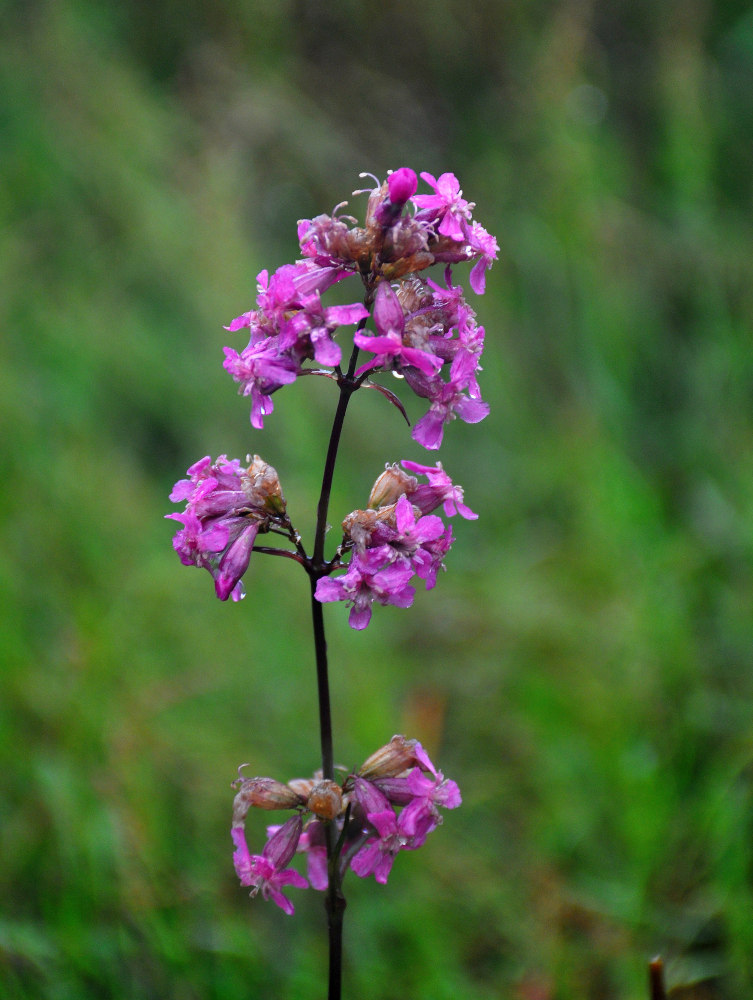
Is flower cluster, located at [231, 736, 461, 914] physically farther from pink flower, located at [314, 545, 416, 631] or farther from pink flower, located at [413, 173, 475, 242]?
pink flower, located at [413, 173, 475, 242]

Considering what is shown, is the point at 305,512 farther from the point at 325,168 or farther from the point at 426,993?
the point at 325,168

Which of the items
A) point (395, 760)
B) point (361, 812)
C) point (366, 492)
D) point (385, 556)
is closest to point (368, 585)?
point (385, 556)

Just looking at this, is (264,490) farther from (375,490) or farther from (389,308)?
(389,308)

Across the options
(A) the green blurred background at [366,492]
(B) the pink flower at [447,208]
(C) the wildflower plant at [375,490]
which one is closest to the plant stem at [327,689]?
(C) the wildflower plant at [375,490]

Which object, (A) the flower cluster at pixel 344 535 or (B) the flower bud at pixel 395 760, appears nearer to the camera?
(A) the flower cluster at pixel 344 535

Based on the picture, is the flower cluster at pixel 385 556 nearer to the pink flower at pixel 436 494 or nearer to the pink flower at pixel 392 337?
the pink flower at pixel 436 494

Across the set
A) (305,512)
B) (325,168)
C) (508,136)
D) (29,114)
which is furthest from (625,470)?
(29,114)
